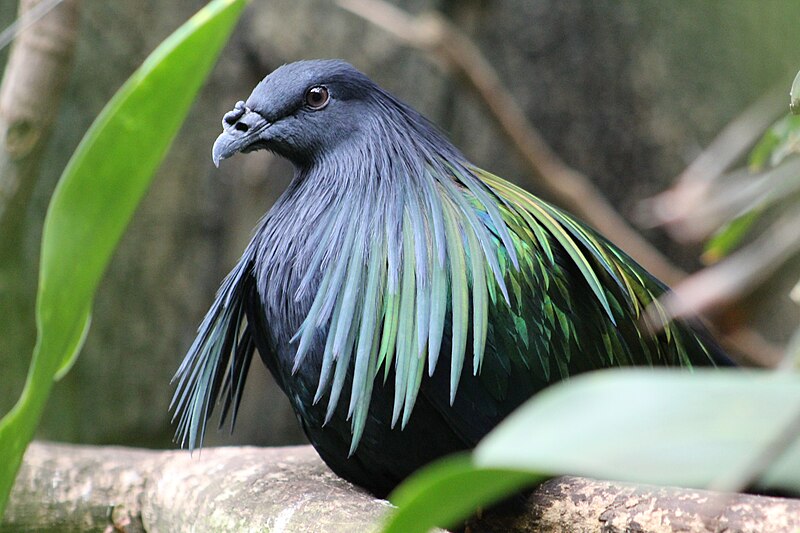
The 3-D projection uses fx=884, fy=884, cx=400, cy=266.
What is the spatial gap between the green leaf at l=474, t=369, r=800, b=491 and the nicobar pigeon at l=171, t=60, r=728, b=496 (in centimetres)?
103

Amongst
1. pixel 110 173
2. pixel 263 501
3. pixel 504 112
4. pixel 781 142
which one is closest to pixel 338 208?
pixel 263 501

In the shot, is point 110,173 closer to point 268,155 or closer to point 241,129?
point 241,129

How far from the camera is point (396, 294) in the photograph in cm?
157

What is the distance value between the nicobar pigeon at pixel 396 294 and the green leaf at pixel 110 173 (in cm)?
82

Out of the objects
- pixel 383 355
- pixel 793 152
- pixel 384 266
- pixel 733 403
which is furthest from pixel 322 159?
pixel 733 403

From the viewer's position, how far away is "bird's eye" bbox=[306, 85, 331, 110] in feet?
6.13

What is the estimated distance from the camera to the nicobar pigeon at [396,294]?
61.3 inches

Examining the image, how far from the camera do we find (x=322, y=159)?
1.89m

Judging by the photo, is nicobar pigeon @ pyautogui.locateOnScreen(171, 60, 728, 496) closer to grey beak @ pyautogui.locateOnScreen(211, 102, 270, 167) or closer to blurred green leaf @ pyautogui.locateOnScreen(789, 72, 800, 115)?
grey beak @ pyautogui.locateOnScreen(211, 102, 270, 167)

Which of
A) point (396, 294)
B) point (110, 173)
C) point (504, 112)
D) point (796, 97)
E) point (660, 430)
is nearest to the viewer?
point (660, 430)

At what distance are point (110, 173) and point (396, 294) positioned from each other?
0.94 meters

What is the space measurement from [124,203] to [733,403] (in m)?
0.47

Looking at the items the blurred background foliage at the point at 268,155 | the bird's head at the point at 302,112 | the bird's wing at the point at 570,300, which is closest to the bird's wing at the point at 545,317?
the bird's wing at the point at 570,300

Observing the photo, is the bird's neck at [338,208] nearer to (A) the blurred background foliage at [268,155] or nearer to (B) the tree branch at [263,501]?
(B) the tree branch at [263,501]
